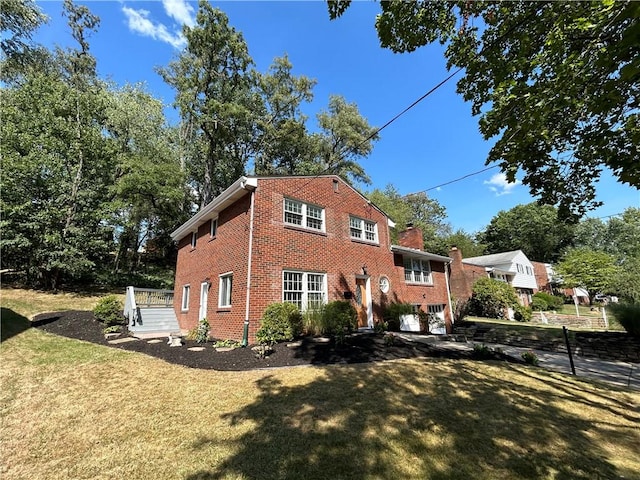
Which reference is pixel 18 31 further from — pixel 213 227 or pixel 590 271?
pixel 590 271

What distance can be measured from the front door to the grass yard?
573 centimetres

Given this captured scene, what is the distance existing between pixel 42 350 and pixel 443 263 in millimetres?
19483

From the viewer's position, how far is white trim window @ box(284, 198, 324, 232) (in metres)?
11.7

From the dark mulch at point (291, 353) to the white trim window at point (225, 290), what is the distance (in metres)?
1.71

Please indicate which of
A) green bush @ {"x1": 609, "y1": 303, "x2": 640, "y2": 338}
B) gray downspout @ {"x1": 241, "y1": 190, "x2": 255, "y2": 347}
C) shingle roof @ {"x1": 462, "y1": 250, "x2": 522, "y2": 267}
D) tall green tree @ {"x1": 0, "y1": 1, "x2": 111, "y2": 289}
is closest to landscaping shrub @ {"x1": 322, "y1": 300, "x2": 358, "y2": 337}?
gray downspout @ {"x1": 241, "y1": 190, "x2": 255, "y2": 347}

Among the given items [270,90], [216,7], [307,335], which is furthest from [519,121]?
[270,90]

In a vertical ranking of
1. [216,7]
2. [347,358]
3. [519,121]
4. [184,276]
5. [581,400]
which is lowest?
[581,400]

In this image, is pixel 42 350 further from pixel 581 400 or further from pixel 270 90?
pixel 270 90

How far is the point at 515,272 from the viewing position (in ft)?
113

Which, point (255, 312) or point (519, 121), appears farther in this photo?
point (255, 312)

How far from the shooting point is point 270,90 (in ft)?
94.1

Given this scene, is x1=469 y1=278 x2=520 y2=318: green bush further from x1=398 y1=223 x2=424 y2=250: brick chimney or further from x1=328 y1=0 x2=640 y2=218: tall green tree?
x1=328 y1=0 x2=640 y2=218: tall green tree

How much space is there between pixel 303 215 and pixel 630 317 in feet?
43.3

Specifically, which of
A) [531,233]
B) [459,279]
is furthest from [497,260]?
[531,233]
